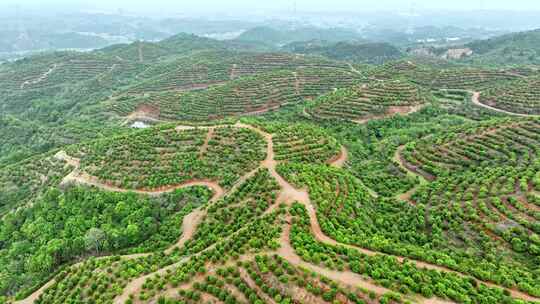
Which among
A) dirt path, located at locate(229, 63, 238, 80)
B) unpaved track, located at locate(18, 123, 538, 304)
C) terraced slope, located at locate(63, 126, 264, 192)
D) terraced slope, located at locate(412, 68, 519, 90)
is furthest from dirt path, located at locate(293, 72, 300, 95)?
unpaved track, located at locate(18, 123, 538, 304)

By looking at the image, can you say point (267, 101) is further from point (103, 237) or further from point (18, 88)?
point (18, 88)

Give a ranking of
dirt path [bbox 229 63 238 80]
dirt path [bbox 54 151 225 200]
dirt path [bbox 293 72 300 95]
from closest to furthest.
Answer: dirt path [bbox 54 151 225 200], dirt path [bbox 293 72 300 95], dirt path [bbox 229 63 238 80]

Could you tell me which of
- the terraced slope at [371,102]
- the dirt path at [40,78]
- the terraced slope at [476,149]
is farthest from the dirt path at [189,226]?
the dirt path at [40,78]

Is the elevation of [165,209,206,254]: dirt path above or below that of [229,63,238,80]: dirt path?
below

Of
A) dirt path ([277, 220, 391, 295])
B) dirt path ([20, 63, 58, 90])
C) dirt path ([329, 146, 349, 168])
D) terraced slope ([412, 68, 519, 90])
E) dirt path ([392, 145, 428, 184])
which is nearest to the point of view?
dirt path ([277, 220, 391, 295])

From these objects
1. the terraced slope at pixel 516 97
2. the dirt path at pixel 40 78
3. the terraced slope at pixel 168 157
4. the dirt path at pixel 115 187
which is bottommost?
the dirt path at pixel 40 78

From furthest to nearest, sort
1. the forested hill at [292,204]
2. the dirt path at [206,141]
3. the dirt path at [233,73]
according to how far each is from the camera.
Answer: the dirt path at [233,73]
the dirt path at [206,141]
the forested hill at [292,204]

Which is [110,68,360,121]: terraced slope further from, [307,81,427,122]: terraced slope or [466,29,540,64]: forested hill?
[466,29,540,64]: forested hill

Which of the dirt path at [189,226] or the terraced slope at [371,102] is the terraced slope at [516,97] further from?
the dirt path at [189,226]

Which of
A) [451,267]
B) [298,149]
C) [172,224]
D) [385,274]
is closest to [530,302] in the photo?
[451,267]
